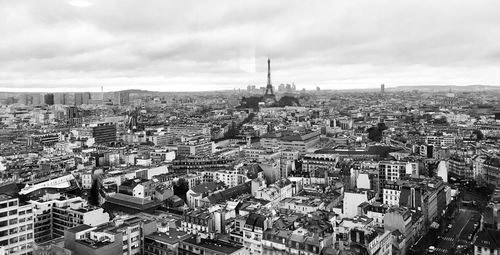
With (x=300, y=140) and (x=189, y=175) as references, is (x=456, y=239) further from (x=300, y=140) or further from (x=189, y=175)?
(x=300, y=140)

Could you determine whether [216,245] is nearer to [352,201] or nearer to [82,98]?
[352,201]

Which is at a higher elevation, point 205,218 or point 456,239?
point 205,218

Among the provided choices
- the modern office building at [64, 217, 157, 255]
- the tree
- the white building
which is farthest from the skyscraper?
the modern office building at [64, 217, 157, 255]

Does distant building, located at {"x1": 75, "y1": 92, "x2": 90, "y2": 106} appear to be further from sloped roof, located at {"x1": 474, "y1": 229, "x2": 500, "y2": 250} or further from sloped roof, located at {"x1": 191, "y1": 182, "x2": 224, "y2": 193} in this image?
sloped roof, located at {"x1": 474, "y1": 229, "x2": 500, "y2": 250}

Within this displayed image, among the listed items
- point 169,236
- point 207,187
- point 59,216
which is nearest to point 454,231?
point 207,187

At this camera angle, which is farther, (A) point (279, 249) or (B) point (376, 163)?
(B) point (376, 163)

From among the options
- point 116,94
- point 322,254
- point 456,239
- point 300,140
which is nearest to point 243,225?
point 322,254

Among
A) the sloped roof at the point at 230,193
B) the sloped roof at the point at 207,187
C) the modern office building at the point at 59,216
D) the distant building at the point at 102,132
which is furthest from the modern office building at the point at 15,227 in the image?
the distant building at the point at 102,132

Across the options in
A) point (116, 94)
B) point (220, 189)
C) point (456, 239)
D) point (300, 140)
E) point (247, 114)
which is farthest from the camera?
point (116, 94)

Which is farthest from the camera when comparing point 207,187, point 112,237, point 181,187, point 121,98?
point 121,98

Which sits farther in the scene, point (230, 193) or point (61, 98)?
point (61, 98)
